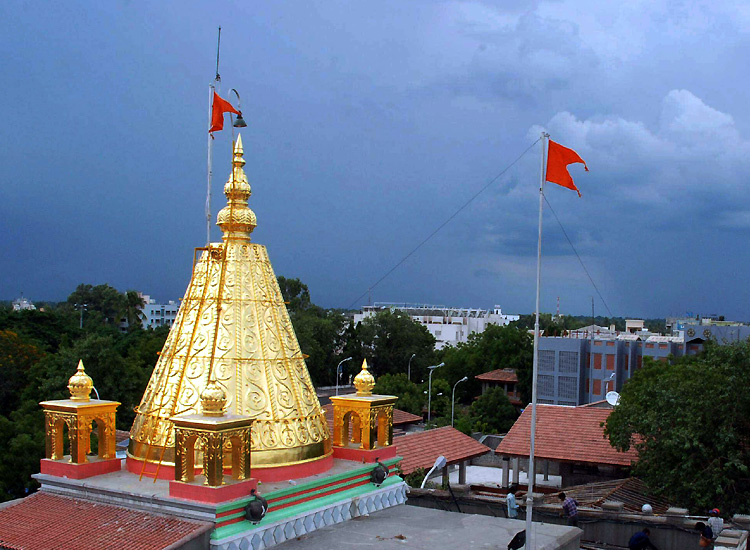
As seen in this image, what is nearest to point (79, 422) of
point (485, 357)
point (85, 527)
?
Result: point (85, 527)

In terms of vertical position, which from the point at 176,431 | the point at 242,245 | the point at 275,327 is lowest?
the point at 176,431

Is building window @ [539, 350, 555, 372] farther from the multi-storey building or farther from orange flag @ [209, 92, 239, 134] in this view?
orange flag @ [209, 92, 239, 134]

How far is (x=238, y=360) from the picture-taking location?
458 inches

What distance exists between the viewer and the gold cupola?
11383 mm

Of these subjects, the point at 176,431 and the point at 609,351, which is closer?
the point at 176,431

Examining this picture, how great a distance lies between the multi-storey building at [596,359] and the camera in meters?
50.3

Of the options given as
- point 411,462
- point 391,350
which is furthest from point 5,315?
point 411,462

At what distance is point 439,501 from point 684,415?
29.3 feet

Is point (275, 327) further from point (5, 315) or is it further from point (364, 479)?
point (5, 315)

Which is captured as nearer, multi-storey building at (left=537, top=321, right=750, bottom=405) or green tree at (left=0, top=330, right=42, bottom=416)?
green tree at (left=0, top=330, right=42, bottom=416)

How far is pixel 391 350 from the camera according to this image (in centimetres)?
7075

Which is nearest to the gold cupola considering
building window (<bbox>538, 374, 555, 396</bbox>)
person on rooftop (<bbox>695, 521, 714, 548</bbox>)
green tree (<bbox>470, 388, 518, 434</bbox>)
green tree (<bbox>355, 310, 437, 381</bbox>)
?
person on rooftop (<bbox>695, 521, 714, 548</bbox>)

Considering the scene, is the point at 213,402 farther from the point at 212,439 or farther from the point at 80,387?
the point at 80,387

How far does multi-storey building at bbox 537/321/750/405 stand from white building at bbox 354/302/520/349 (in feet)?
102
